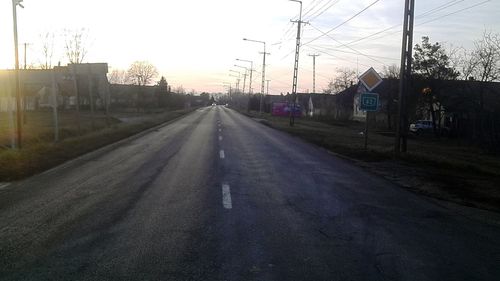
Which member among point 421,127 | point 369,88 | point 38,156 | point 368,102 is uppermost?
point 369,88

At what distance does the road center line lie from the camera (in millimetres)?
10008

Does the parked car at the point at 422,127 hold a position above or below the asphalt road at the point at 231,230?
below

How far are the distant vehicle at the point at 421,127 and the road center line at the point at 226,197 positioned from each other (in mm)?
50313

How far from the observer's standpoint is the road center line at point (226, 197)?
1001cm

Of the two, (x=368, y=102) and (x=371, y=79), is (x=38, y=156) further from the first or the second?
(x=371, y=79)

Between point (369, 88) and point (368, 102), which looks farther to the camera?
point (368, 102)

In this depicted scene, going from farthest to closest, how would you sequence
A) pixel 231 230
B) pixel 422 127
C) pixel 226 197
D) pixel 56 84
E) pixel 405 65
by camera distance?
pixel 422 127
pixel 56 84
pixel 405 65
pixel 226 197
pixel 231 230

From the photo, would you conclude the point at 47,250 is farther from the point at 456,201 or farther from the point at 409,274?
the point at 456,201

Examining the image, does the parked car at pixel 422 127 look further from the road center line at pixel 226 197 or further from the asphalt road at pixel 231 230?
the road center line at pixel 226 197

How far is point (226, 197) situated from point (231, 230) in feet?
9.24

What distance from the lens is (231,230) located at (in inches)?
318

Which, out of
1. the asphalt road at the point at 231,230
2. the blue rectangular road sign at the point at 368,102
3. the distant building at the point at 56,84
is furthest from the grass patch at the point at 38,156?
the blue rectangular road sign at the point at 368,102

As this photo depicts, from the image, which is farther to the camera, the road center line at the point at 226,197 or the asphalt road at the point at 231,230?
the road center line at the point at 226,197

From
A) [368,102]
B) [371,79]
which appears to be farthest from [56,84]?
[371,79]
